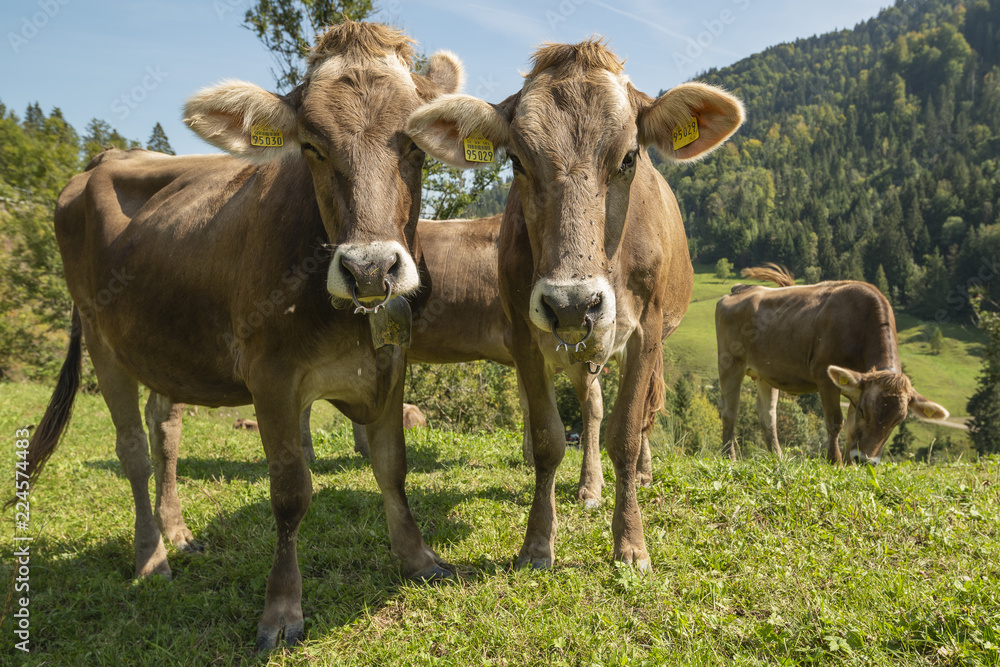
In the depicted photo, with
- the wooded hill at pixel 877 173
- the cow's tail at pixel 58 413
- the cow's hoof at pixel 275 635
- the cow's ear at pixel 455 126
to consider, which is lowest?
the cow's hoof at pixel 275 635

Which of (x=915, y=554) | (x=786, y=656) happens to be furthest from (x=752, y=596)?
(x=915, y=554)

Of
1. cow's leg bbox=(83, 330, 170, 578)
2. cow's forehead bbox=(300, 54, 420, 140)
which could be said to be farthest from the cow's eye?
cow's leg bbox=(83, 330, 170, 578)

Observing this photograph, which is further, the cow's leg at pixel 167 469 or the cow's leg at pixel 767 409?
the cow's leg at pixel 767 409

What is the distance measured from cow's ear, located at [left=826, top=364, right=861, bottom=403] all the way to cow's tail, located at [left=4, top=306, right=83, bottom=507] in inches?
347

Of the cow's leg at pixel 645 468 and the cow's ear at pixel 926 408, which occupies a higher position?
the cow's leg at pixel 645 468

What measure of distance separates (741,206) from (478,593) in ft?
395

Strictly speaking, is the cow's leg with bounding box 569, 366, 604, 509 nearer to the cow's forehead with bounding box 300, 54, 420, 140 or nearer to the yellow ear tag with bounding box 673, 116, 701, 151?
the yellow ear tag with bounding box 673, 116, 701, 151

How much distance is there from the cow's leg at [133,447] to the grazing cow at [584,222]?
266cm

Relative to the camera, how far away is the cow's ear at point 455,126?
3135 mm

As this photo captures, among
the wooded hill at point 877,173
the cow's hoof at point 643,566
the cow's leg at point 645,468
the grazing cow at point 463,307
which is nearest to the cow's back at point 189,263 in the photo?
the cow's hoof at point 643,566

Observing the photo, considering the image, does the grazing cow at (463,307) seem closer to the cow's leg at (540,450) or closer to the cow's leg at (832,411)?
the cow's leg at (540,450)

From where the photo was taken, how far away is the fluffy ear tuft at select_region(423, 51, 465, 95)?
13.4ft

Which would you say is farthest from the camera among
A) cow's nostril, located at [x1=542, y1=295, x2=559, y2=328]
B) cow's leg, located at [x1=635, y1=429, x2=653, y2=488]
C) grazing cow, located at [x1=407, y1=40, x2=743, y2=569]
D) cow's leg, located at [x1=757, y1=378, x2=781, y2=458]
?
cow's leg, located at [x1=757, y1=378, x2=781, y2=458]

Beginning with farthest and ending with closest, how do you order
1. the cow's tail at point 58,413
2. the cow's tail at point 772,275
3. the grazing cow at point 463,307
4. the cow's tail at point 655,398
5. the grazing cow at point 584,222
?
the cow's tail at point 772,275, the grazing cow at point 463,307, the cow's tail at point 655,398, the cow's tail at point 58,413, the grazing cow at point 584,222
